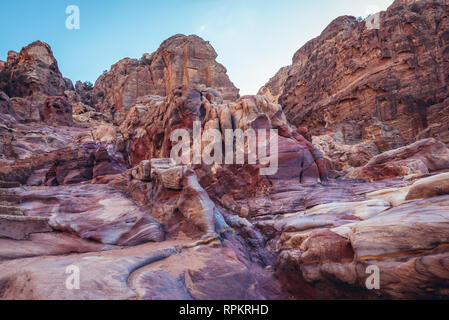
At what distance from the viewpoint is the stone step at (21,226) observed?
21.6ft

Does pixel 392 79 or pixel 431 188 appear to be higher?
pixel 392 79

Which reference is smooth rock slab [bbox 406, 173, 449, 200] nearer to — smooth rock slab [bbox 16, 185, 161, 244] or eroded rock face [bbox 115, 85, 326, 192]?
eroded rock face [bbox 115, 85, 326, 192]

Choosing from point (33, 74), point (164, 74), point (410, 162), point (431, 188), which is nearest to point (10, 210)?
point (431, 188)

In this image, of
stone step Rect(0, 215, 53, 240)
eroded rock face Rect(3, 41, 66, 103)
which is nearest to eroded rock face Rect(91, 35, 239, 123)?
eroded rock face Rect(3, 41, 66, 103)

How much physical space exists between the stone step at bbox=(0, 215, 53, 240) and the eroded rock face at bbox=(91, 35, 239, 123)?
127 ft

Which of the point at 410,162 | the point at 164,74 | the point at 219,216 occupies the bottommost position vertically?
the point at 219,216

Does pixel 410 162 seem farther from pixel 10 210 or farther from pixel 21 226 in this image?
pixel 10 210

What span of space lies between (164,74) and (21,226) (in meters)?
53.7

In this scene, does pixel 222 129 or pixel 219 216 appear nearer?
pixel 219 216

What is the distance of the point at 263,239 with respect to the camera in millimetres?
9461

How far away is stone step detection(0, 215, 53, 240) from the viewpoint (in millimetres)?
6586

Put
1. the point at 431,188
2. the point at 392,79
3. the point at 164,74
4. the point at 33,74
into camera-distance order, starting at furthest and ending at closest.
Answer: the point at 164,74, the point at 33,74, the point at 392,79, the point at 431,188

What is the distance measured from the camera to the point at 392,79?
1393 inches
